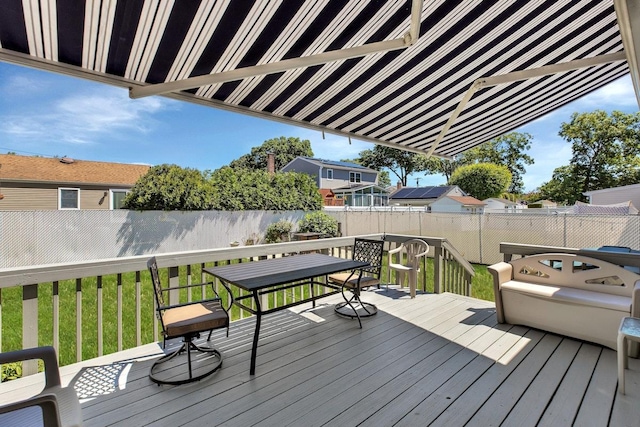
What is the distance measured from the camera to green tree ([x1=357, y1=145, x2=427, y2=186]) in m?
36.5

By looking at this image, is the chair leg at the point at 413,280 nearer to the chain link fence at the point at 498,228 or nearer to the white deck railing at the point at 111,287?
the white deck railing at the point at 111,287

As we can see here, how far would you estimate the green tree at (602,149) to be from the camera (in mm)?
20062

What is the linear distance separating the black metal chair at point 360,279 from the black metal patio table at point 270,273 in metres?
0.15

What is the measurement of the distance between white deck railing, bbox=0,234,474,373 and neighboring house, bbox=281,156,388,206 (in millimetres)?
18590

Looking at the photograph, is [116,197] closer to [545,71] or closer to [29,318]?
[29,318]

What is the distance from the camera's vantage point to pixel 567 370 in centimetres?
245

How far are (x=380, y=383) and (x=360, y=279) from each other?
1.37 metres

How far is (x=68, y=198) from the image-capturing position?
14164 mm

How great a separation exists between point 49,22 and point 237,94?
4.41 feet

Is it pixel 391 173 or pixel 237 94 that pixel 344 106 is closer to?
pixel 237 94

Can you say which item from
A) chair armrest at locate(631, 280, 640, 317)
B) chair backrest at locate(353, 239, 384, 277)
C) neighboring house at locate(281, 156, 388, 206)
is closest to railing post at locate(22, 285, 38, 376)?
chair backrest at locate(353, 239, 384, 277)

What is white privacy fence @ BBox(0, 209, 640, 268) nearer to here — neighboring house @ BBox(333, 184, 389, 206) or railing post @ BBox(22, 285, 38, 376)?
railing post @ BBox(22, 285, 38, 376)

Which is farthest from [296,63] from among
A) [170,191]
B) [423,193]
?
[423,193]

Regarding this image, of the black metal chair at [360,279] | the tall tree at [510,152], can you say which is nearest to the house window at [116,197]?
the black metal chair at [360,279]
